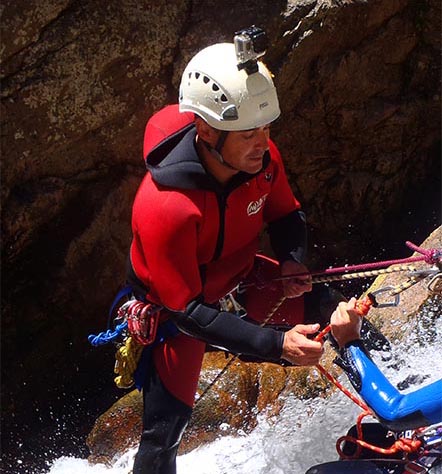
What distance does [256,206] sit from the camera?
2930 millimetres

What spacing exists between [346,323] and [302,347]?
0.16m

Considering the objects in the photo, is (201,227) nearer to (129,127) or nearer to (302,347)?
(302,347)

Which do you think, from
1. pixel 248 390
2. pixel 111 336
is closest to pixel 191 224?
pixel 111 336

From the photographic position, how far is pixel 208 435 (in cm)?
394

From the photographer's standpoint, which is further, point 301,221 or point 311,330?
point 301,221

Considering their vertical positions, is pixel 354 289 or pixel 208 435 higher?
pixel 208 435

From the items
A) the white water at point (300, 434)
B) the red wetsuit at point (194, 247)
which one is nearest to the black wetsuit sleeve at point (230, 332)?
the red wetsuit at point (194, 247)

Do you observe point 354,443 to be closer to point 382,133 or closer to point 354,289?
point 354,289

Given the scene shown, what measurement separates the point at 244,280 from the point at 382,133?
2621 mm

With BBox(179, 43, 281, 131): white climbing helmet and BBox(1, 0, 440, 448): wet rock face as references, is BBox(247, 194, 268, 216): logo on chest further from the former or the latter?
BBox(1, 0, 440, 448): wet rock face

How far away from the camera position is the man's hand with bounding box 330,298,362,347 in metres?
2.52

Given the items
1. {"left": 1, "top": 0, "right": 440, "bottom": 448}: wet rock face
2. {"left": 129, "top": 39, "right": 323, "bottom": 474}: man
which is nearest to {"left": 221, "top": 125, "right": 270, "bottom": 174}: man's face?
{"left": 129, "top": 39, "right": 323, "bottom": 474}: man

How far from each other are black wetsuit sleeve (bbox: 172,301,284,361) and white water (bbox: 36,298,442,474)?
1.12 metres

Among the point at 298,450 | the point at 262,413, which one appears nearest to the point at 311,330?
the point at 298,450
